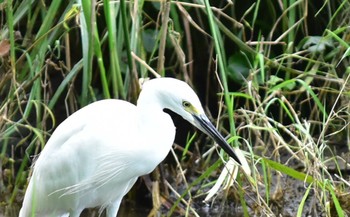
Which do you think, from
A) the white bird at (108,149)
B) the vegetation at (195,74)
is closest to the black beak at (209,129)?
the white bird at (108,149)

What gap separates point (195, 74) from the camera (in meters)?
4.46

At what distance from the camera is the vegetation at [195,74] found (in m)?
3.51

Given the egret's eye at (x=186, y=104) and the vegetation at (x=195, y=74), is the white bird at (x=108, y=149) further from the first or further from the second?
the vegetation at (x=195, y=74)

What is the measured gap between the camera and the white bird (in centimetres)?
296

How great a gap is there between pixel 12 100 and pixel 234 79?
3.32 feet

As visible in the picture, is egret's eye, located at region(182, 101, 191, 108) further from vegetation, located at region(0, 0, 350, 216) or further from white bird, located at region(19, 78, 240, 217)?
vegetation, located at region(0, 0, 350, 216)

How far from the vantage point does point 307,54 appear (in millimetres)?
4059

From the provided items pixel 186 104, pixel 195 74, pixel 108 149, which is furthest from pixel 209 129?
pixel 195 74

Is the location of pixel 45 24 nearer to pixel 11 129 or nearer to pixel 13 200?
pixel 11 129

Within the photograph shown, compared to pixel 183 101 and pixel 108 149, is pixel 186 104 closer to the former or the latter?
pixel 183 101

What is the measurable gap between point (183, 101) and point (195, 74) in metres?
1.60

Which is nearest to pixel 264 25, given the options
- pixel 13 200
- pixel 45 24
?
pixel 45 24

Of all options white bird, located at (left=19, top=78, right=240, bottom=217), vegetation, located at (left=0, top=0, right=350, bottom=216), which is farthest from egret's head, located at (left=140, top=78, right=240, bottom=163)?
vegetation, located at (left=0, top=0, right=350, bottom=216)

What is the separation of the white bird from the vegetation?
0.90ft
